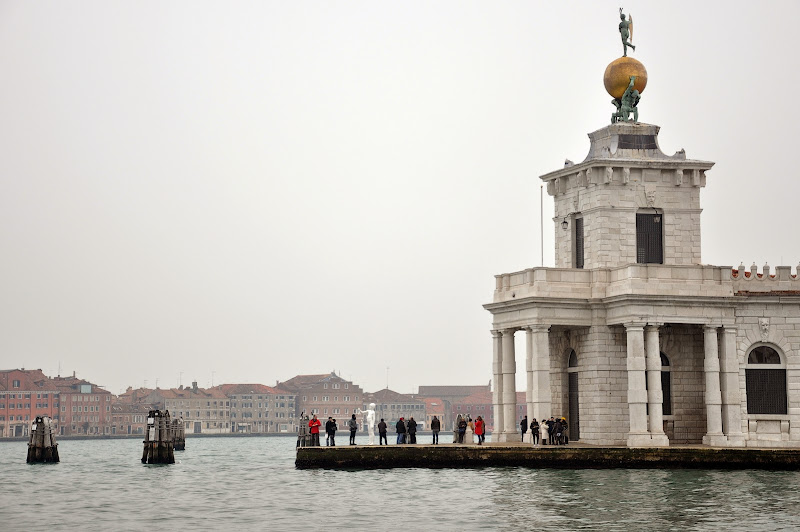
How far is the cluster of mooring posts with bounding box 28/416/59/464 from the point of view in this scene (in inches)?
3206

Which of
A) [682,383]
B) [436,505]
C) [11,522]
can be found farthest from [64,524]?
[682,383]

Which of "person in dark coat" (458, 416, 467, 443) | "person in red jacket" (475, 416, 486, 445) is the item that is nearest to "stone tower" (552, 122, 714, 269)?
"person in red jacket" (475, 416, 486, 445)

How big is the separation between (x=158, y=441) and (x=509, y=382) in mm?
25159

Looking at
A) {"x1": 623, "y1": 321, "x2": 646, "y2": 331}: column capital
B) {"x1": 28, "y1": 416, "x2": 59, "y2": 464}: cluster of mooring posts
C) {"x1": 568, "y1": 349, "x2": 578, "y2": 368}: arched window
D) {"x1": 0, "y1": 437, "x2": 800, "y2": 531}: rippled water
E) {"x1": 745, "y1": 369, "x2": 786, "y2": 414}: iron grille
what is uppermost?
{"x1": 623, "y1": 321, "x2": 646, "y2": 331}: column capital

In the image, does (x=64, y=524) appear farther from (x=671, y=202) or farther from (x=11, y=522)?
(x=671, y=202)

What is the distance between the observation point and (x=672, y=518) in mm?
39656

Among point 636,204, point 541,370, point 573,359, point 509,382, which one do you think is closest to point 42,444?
point 509,382

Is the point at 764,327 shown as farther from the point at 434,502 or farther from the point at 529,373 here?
the point at 434,502

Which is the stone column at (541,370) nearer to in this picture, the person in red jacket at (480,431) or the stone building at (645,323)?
the stone building at (645,323)

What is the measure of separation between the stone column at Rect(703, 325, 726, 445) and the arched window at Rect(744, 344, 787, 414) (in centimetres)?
169

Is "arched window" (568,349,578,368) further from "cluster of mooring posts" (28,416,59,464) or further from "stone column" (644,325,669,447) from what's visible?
"cluster of mooring posts" (28,416,59,464)

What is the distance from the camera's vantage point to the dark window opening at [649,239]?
59.1m

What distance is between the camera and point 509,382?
60.0 metres

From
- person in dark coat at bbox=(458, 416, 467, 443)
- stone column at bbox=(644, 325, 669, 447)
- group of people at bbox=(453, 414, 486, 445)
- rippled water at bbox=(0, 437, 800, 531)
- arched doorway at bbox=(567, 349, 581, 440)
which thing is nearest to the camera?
rippled water at bbox=(0, 437, 800, 531)
